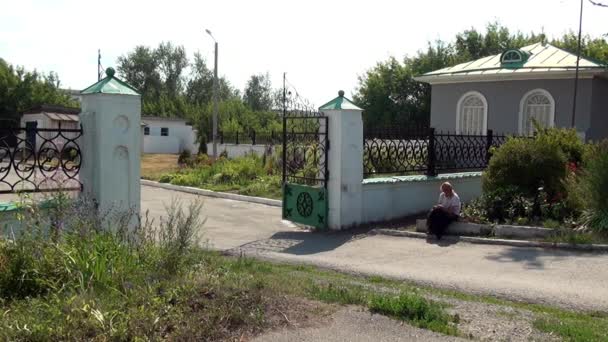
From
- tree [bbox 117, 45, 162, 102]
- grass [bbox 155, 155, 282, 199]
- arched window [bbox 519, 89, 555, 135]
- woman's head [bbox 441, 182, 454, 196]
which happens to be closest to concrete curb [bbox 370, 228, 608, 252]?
woman's head [bbox 441, 182, 454, 196]

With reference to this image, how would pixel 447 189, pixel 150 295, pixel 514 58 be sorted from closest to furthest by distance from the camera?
pixel 150 295 < pixel 447 189 < pixel 514 58

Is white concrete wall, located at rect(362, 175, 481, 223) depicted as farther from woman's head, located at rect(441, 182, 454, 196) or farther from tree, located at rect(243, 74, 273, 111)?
tree, located at rect(243, 74, 273, 111)

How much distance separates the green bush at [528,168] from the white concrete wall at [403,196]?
5.39ft

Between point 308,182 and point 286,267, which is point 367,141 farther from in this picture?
point 286,267

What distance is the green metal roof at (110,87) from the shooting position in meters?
8.06

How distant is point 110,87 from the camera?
8.18 m

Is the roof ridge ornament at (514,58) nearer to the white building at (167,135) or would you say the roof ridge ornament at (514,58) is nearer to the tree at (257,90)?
the white building at (167,135)

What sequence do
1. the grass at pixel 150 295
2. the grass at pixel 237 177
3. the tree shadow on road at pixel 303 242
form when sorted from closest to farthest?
1. the grass at pixel 150 295
2. the tree shadow on road at pixel 303 242
3. the grass at pixel 237 177

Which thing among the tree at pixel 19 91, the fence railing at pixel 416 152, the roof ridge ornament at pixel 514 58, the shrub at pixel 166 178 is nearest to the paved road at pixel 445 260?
the fence railing at pixel 416 152

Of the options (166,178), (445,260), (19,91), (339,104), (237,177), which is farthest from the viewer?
(19,91)

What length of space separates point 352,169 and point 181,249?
6.54 metres

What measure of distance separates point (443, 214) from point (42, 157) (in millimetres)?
6688

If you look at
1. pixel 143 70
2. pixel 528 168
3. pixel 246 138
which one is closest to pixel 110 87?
pixel 528 168

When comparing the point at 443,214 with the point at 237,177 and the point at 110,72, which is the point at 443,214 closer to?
the point at 110,72
